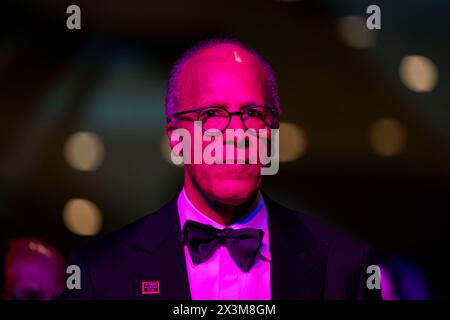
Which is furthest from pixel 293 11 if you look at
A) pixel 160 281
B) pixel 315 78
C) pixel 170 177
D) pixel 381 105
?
pixel 160 281

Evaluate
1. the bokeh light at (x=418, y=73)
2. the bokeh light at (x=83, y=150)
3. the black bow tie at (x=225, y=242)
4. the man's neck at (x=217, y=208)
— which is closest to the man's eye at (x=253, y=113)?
the man's neck at (x=217, y=208)

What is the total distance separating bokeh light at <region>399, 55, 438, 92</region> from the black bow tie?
3.45ft

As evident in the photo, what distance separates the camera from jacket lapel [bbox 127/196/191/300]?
6.35ft

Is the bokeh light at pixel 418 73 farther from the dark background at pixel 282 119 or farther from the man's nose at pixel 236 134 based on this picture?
the man's nose at pixel 236 134

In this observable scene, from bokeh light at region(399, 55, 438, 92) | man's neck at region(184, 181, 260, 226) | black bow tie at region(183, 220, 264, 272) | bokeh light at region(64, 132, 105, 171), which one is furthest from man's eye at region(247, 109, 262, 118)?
bokeh light at region(399, 55, 438, 92)

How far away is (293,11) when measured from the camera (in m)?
2.50

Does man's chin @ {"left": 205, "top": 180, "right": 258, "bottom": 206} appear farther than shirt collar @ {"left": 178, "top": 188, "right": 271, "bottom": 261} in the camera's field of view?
No

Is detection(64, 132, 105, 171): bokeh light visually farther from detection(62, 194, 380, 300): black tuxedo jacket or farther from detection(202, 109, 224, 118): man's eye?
detection(202, 109, 224, 118): man's eye

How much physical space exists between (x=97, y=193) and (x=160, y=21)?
2.39ft

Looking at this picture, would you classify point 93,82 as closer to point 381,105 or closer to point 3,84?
point 3,84

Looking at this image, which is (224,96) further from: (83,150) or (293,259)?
(83,150)

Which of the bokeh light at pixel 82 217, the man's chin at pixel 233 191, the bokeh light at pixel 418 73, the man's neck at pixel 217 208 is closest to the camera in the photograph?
the man's chin at pixel 233 191

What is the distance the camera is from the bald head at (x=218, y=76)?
195cm

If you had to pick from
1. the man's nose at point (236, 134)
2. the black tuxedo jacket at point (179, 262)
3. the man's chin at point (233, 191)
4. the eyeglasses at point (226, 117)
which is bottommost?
the black tuxedo jacket at point (179, 262)
